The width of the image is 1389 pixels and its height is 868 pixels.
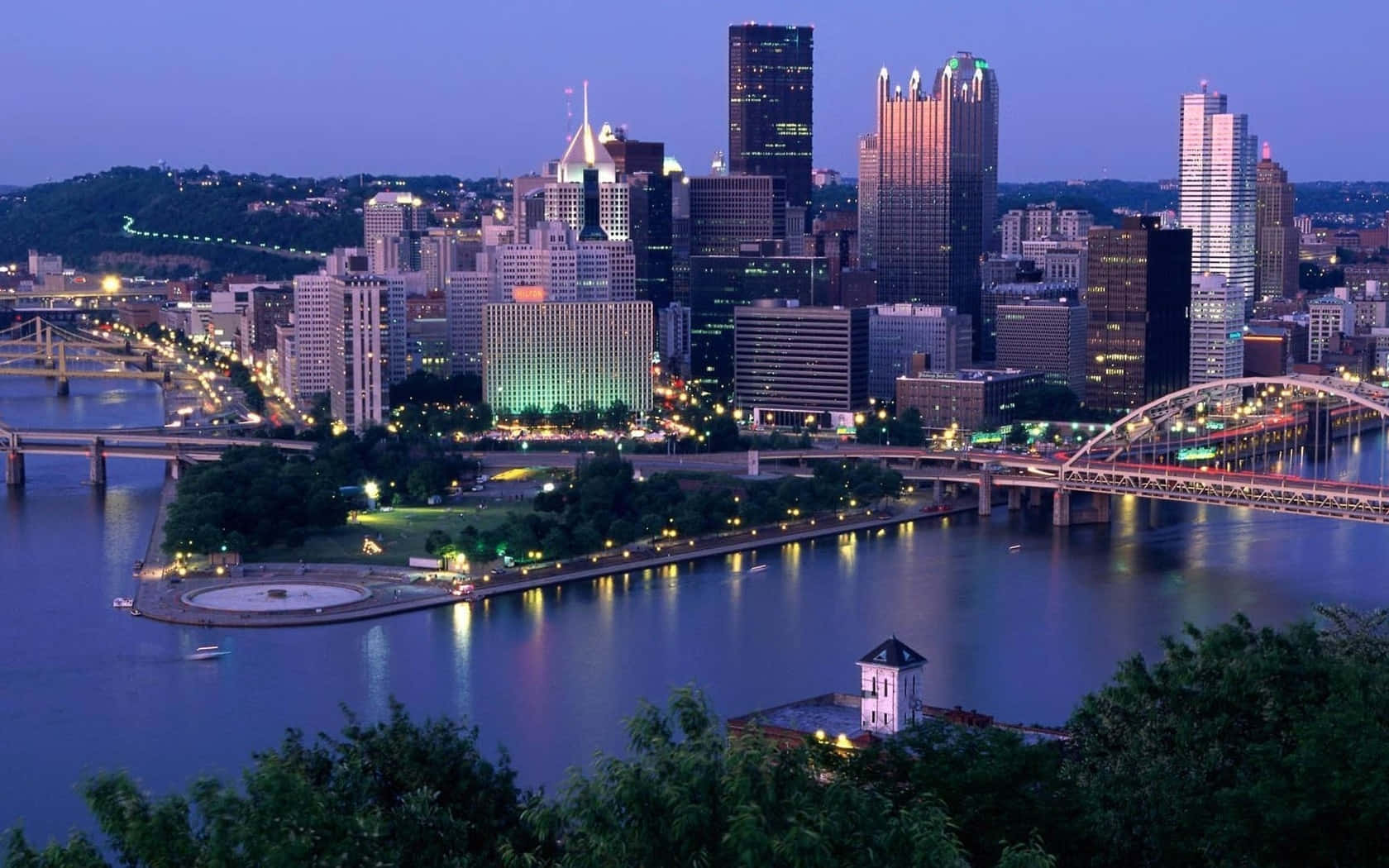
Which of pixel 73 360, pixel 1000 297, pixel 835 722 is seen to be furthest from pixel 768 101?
pixel 835 722

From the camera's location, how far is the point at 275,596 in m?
22.8

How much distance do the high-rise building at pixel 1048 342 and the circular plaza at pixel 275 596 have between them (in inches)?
882

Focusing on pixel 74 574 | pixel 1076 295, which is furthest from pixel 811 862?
pixel 1076 295

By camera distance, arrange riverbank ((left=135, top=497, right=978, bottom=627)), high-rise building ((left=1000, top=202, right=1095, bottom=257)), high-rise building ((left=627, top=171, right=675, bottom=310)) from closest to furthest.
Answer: riverbank ((left=135, top=497, right=978, bottom=627))
high-rise building ((left=627, top=171, right=675, bottom=310))
high-rise building ((left=1000, top=202, right=1095, bottom=257))

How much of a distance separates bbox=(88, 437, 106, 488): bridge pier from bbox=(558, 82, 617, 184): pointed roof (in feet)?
57.0

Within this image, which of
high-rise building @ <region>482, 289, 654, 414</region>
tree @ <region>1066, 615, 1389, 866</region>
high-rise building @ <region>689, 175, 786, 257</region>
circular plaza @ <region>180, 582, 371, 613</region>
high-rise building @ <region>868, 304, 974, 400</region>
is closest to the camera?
tree @ <region>1066, 615, 1389, 866</region>

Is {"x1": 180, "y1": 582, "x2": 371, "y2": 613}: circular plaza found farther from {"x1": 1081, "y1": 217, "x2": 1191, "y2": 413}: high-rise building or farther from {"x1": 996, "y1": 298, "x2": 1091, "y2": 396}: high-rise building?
{"x1": 996, "y1": 298, "x2": 1091, "y2": 396}: high-rise building

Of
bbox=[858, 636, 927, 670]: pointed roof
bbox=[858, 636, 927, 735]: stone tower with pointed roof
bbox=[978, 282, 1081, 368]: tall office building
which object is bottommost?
bbox=[858, 636, 927, 735]: stone tower with pointed roof

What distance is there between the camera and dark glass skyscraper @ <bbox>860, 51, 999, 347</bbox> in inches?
1941

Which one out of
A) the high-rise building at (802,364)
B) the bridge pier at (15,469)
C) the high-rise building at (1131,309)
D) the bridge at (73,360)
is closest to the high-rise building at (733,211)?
the high-rise building at (802,364)

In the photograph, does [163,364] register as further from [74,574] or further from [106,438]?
[74,574]

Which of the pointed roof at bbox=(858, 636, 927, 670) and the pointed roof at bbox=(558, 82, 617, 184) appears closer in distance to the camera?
the pointed roof at bbox=(858, 636, 927, 670)

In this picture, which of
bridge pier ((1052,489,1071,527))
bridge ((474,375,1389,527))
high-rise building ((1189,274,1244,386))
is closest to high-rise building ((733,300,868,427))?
bridge ((474,375,1389,527))

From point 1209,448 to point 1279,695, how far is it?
24.5 metres
